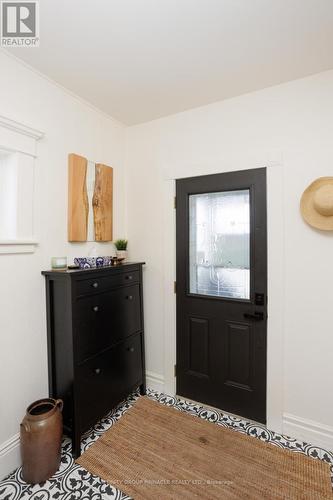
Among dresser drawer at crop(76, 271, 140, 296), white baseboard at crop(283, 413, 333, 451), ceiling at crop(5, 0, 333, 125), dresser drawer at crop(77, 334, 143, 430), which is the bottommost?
white baseboard at crop(283, 413, 333, 451)

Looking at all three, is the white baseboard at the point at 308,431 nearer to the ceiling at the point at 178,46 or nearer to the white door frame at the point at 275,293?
the white door frame at the point at 275,293

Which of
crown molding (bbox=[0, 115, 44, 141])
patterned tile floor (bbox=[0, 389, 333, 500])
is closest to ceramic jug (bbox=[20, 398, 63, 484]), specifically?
patterned tile floor (bbox=[0, 389, 333, 500])

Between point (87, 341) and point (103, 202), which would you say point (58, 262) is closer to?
point (87, 341)

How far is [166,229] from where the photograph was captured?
251 centimetres

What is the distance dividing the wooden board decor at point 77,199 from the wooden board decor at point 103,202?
0.15 meters

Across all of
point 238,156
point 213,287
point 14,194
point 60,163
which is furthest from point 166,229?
point 14,194

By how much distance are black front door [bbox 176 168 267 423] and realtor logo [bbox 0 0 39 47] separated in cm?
148

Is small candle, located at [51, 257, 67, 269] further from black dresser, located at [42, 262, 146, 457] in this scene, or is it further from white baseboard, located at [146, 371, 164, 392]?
white baseboard, located at [146, 371, 164, 392]

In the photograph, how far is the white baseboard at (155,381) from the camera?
2594 millimetres

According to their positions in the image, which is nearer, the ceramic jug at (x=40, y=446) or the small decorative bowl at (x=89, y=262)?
the ceramic jug at (x=40, y=446)

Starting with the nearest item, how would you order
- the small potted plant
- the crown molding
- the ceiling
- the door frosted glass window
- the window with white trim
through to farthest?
the ceiling
the crown molding
the window with white trim
the door frosted glass window
the small potted plant

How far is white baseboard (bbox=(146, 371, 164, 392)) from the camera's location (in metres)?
2.59

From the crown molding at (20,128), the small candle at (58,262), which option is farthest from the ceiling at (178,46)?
the small candle at (58,262)

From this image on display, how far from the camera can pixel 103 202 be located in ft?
8.07
